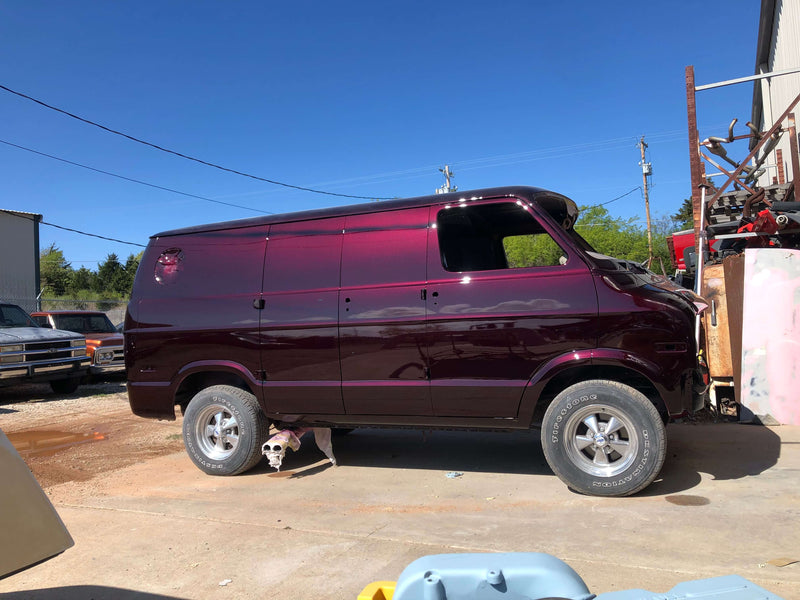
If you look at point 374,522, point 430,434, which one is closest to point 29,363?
point 430,434

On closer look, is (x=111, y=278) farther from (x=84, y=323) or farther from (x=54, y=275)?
(x=84, y=323)

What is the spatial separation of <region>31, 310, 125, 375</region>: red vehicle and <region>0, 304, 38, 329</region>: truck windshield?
1.87ft

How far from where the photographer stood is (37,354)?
11.1m

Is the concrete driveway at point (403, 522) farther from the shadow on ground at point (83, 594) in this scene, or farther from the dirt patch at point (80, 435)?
the dirt patch at point (80, 435)

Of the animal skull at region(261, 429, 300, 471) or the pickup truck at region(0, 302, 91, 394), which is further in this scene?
the pickup truck at region(0, 302, 91, 394)

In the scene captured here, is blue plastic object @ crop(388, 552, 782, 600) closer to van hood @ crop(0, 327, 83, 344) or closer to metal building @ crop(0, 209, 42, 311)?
van hood @ crop(0, 327, 83, 344)

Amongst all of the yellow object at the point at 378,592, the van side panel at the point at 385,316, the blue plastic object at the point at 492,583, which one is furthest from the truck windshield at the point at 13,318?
the blue plastic object at the point at 492,583

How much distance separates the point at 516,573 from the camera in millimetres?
1719

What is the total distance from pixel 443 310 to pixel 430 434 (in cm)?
263

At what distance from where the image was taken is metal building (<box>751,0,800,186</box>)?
12.4 m

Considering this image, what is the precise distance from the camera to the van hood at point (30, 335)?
10.8 meters

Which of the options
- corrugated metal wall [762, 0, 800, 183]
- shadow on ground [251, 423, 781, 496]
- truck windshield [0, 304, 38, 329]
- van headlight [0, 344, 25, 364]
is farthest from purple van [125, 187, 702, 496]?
corrugated metal wall [762, 0, 800, 183]

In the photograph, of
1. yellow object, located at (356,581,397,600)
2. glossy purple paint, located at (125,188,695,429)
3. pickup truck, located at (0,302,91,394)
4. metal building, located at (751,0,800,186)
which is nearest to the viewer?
yellow object, located at (356,581,397,600)

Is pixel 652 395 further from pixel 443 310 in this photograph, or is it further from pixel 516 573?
pixel 516 573
